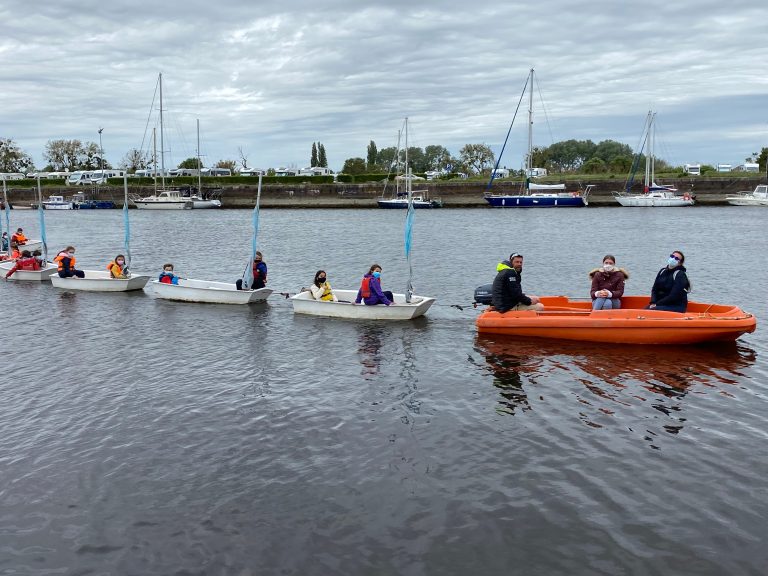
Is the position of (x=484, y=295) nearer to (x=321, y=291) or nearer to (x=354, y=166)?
(x=321, y=291)

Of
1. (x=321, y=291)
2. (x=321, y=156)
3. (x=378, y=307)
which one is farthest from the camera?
(x=321, y=156)

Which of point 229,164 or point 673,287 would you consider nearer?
point 673,287

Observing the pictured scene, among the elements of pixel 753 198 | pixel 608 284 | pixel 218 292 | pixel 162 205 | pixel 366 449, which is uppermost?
pixel 753 198

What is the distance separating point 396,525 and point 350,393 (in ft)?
18.8

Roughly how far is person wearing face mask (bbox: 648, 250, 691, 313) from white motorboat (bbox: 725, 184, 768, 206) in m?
81.3

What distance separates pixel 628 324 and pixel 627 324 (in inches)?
1.0

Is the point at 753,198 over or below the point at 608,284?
over

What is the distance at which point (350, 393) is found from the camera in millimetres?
14930

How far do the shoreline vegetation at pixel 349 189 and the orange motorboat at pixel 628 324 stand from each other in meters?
80.7

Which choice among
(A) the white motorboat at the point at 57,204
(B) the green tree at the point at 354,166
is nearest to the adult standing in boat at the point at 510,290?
(A) the white motorboat at the point at 57,204

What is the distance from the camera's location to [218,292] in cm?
2556

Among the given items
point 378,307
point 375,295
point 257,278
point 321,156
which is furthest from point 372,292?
point 321,156

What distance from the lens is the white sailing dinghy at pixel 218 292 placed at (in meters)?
25.3

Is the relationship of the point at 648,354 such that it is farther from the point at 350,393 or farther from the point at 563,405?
the point at 350,393
